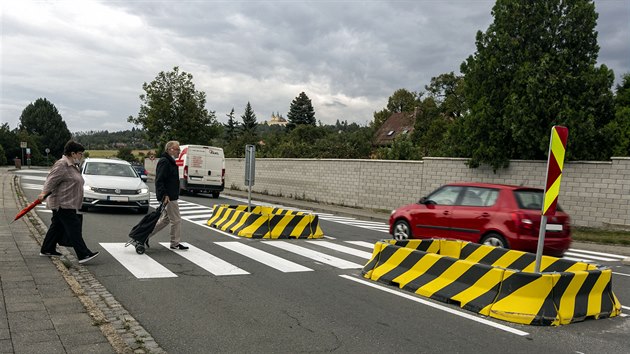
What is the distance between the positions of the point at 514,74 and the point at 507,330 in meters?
14.1

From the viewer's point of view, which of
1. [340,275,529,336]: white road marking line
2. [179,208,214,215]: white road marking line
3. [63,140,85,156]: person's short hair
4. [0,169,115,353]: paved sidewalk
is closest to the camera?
[0,169,115,353]: paved sidewalk

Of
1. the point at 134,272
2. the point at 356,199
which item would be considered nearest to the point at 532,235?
the point at 134,272

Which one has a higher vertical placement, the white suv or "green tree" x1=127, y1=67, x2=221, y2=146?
"green tree" x1=127, y1=67, x2=221, y2=146

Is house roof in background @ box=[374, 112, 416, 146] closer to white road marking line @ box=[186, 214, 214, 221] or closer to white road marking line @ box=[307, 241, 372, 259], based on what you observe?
white road marking line @ box=[186, 214, 214, 221]

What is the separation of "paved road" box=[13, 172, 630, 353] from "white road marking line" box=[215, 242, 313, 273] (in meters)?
0.03

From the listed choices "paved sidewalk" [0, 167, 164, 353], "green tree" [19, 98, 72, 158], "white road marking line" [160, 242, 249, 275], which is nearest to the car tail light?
"white road marking line" [160, 242, 249, 275]

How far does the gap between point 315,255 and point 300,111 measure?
9341 centimetres

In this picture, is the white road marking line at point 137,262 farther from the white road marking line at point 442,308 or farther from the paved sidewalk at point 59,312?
the white road marking line at point 442,308

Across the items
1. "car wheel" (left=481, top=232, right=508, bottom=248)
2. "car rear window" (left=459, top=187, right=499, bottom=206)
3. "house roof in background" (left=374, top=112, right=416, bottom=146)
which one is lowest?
"car wheel" (left=481, top=232, right=508, bottom=248)

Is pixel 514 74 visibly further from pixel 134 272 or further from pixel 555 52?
pixel 134 272

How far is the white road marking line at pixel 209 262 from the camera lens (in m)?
7.81

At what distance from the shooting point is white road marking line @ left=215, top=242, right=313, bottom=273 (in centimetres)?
828

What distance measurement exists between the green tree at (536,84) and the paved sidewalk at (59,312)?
14452 mm

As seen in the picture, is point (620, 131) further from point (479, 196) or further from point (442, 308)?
point (442, 308)
